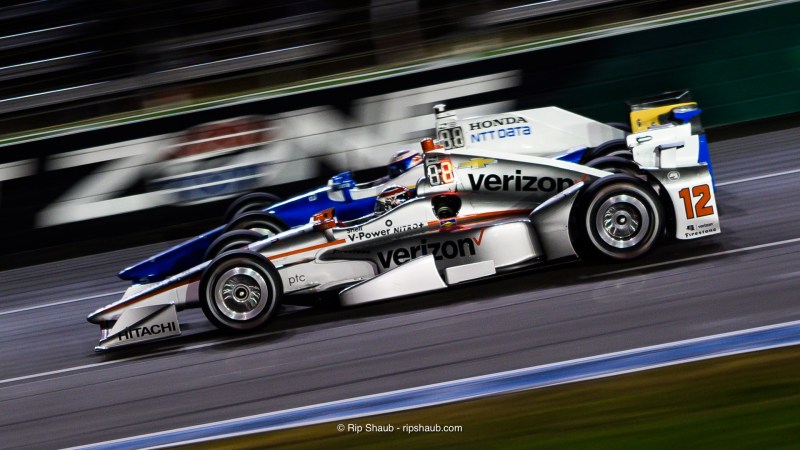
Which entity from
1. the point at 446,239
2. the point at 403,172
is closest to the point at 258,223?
the point at 403,172

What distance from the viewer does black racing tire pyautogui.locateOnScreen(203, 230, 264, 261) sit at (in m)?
7.22

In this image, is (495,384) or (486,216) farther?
(486,216)

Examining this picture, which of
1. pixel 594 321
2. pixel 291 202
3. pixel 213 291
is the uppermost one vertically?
pixel 291 202

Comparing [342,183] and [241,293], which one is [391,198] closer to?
[342,183]

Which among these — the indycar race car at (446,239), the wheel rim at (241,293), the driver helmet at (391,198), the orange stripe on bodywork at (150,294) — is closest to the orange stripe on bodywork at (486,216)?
the indycar race car at (446,239)

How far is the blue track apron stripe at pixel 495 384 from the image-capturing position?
4637 millimetres

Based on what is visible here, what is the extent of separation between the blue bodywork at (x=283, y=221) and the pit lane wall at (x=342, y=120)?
2392mm

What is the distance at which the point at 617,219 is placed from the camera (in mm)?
6156

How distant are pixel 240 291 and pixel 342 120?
424 centimetres

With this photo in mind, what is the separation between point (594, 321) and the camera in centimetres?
546

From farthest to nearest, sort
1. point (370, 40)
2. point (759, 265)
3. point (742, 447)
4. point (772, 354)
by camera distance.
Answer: point (370, 40)
point (759, 265)
point (772, 354)
point (742, 447)

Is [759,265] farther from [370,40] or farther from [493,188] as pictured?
[370,40]

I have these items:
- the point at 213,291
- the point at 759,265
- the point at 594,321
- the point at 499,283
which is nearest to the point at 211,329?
the point at 213,291

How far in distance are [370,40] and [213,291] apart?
685cm
